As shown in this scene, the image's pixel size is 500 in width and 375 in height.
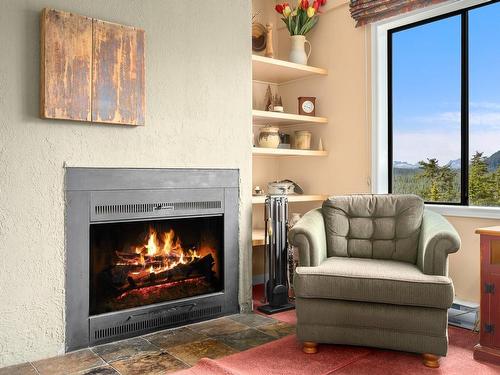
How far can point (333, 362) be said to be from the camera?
2.44 m

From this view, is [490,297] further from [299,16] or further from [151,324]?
[299,16]

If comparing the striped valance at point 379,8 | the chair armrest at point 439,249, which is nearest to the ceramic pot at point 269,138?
the striped valance at point 379,8

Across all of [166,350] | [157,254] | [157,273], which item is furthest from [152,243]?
[166,350]

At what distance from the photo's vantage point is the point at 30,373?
2328 mm

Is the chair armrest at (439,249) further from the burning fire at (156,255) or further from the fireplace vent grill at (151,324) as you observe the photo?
A: the burning fire at (156,255)

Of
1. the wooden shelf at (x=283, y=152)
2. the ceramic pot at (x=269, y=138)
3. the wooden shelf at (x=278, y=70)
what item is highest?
the wooden shelf at (x=278, y=70)

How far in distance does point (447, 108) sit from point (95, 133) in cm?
255

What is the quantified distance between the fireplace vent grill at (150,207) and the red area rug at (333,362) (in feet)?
3.16

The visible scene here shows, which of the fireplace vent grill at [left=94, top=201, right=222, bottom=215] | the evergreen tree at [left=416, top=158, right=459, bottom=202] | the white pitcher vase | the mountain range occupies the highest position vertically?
the white pitcher vase

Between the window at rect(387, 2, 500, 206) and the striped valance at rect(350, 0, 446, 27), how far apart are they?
0.22 metres

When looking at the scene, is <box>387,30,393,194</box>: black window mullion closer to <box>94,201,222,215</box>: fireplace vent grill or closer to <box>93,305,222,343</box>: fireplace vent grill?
<box>94,201,222,215</box>: fireplace vent grill

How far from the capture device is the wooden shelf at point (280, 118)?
3762mm

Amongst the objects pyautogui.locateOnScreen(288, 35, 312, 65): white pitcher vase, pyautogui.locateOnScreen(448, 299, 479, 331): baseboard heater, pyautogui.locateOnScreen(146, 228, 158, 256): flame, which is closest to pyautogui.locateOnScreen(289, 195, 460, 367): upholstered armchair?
pyautogui.locateOnScreen(448, 299, 479, 331): baseboard heater

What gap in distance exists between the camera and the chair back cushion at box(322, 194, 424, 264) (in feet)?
9.76
